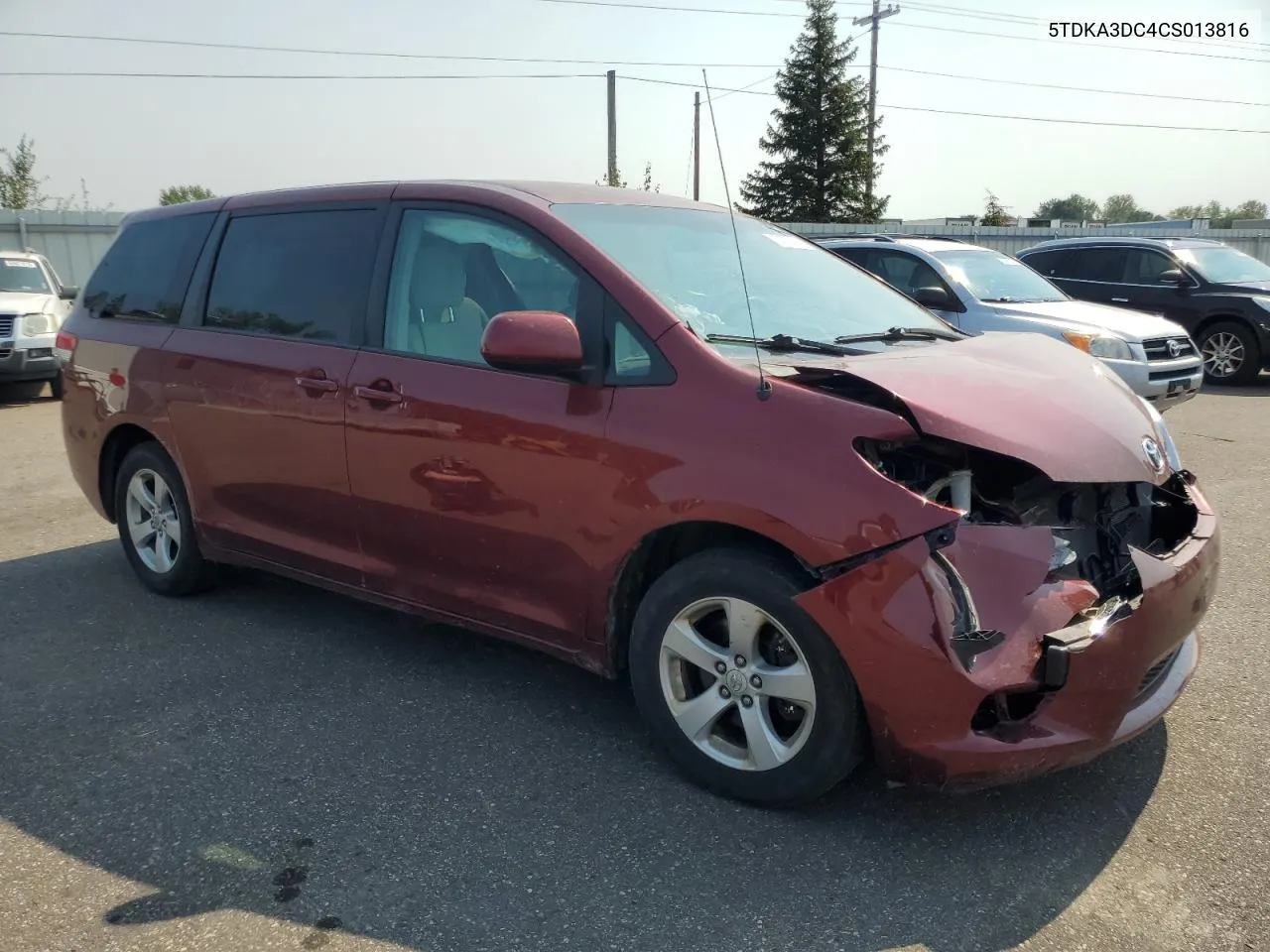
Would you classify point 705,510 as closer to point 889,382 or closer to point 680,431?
point 680,431

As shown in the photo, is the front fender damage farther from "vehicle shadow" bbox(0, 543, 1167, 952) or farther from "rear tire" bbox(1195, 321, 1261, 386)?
"rear tire" bbox(1195, 321, 1261, 386)

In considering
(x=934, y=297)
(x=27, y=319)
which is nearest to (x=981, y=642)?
(x=934, y=297)

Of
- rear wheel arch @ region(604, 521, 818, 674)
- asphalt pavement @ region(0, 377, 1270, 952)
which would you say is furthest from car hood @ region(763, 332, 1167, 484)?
asphalt pavement @ region(0, 377, 1270, 952)

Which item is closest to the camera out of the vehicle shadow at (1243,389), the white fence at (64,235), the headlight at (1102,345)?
the headlight at (1102,345)

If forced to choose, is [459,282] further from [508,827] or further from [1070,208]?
[1070,208]

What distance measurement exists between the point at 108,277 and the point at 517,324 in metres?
3.05

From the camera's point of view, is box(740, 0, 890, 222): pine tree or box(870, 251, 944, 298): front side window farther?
box(740, 0, 890, 222): pine tree

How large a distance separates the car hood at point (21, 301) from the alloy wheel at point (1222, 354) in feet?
44.9

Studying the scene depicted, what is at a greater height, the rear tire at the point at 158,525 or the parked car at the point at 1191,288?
the parked car at the point at 1191,288

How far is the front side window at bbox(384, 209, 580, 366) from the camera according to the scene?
11.4ft

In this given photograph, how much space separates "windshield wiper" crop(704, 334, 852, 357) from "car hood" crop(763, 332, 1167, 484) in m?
0.07

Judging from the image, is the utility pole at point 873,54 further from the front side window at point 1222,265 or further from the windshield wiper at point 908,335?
the windshield wiper at point 908,335

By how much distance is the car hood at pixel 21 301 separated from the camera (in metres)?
11.5

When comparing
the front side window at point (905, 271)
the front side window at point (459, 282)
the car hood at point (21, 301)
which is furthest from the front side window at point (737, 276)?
the car hood at point (21, 301)
